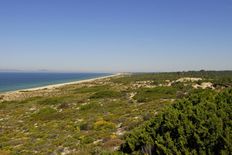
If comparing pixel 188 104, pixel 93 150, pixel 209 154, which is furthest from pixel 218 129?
pixel 93 150

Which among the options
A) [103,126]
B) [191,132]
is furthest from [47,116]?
[191,132]

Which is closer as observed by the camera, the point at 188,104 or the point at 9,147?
the point at 188,104

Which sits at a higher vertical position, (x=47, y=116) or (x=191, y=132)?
(x=191, y=132)

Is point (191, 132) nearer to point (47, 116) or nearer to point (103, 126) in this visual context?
point (103, 126)

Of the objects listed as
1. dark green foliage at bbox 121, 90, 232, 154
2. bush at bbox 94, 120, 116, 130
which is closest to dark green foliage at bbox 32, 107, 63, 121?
bush at bbox 94, 120, 116, 130

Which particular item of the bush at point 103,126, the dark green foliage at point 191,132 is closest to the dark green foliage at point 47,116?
the bush at point 103,126

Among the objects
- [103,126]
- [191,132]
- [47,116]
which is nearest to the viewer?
[191,132]

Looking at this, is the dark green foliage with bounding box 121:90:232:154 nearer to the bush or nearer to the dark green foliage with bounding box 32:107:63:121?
the bush

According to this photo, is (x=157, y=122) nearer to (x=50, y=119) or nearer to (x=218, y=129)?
(x=218, y=129)

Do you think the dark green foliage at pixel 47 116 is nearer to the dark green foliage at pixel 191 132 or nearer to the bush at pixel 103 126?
the bush at pixel 103 126
